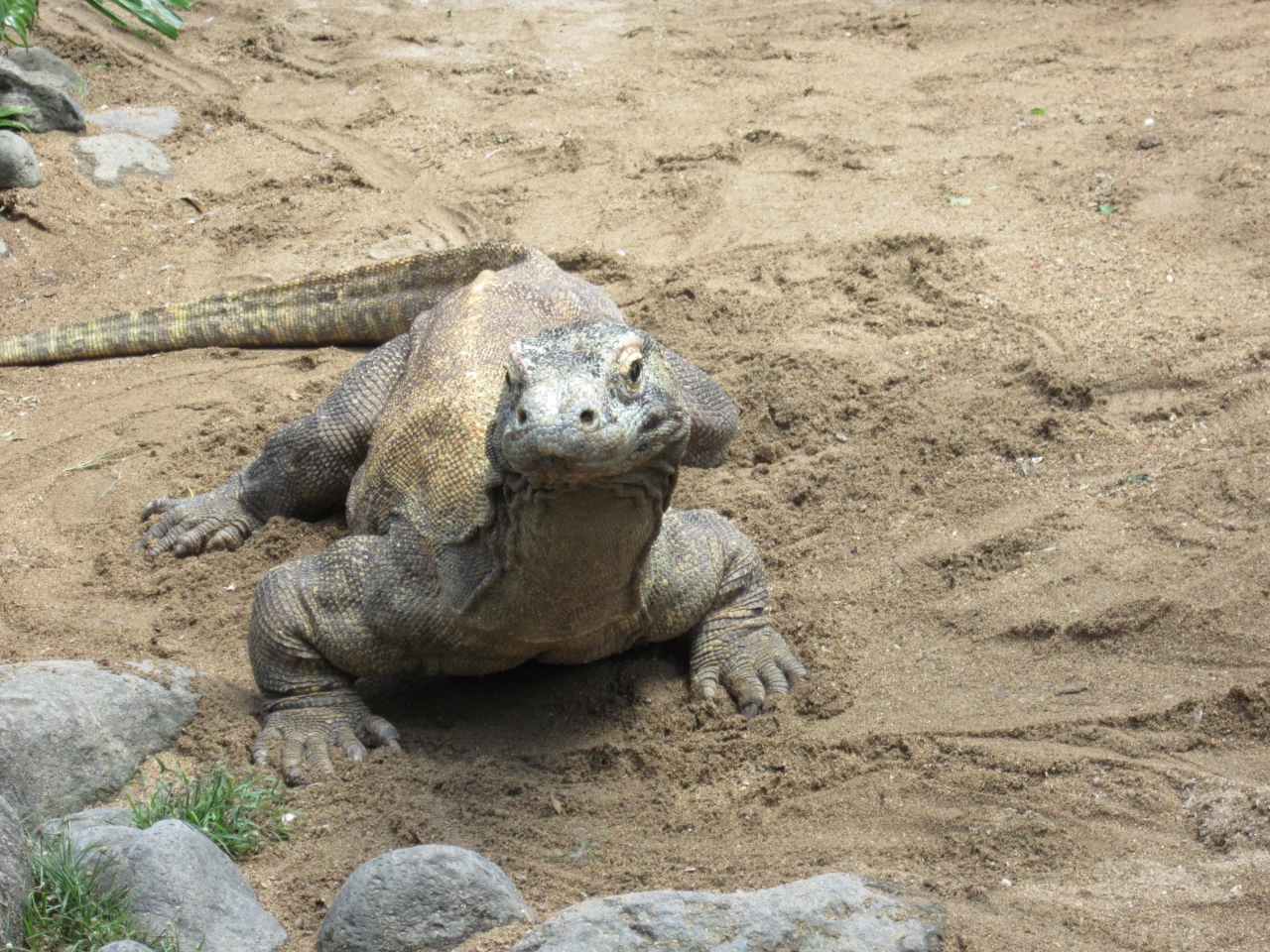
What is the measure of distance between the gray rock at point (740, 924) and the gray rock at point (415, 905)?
0.23m

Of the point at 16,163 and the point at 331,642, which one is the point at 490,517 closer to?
the point at 331,642

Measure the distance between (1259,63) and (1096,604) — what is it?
5.52 meters

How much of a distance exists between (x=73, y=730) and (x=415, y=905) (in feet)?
4.40

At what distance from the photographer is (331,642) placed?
4242mm

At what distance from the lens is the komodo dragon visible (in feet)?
10.4

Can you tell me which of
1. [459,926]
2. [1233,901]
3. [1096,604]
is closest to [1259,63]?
[1096,604]

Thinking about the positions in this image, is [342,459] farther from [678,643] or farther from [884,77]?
[884,77]

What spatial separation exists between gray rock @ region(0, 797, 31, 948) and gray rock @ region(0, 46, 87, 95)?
7.65m

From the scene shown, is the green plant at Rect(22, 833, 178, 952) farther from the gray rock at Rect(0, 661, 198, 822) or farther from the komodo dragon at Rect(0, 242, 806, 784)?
the komodo dragon at Rect(0, 242, 806, 784)

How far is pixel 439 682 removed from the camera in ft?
14.7

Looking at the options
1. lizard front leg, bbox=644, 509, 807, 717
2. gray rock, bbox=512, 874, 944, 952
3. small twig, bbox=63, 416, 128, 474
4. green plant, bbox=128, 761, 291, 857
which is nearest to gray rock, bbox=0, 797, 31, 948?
green plant, bbox=128, 761, 291, 857

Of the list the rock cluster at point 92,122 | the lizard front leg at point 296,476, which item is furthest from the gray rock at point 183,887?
the rock cluster at point 92,122

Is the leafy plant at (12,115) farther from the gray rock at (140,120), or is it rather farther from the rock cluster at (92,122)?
the gray rock at (140,120)

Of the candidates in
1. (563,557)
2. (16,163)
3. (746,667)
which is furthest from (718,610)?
(16,163)
